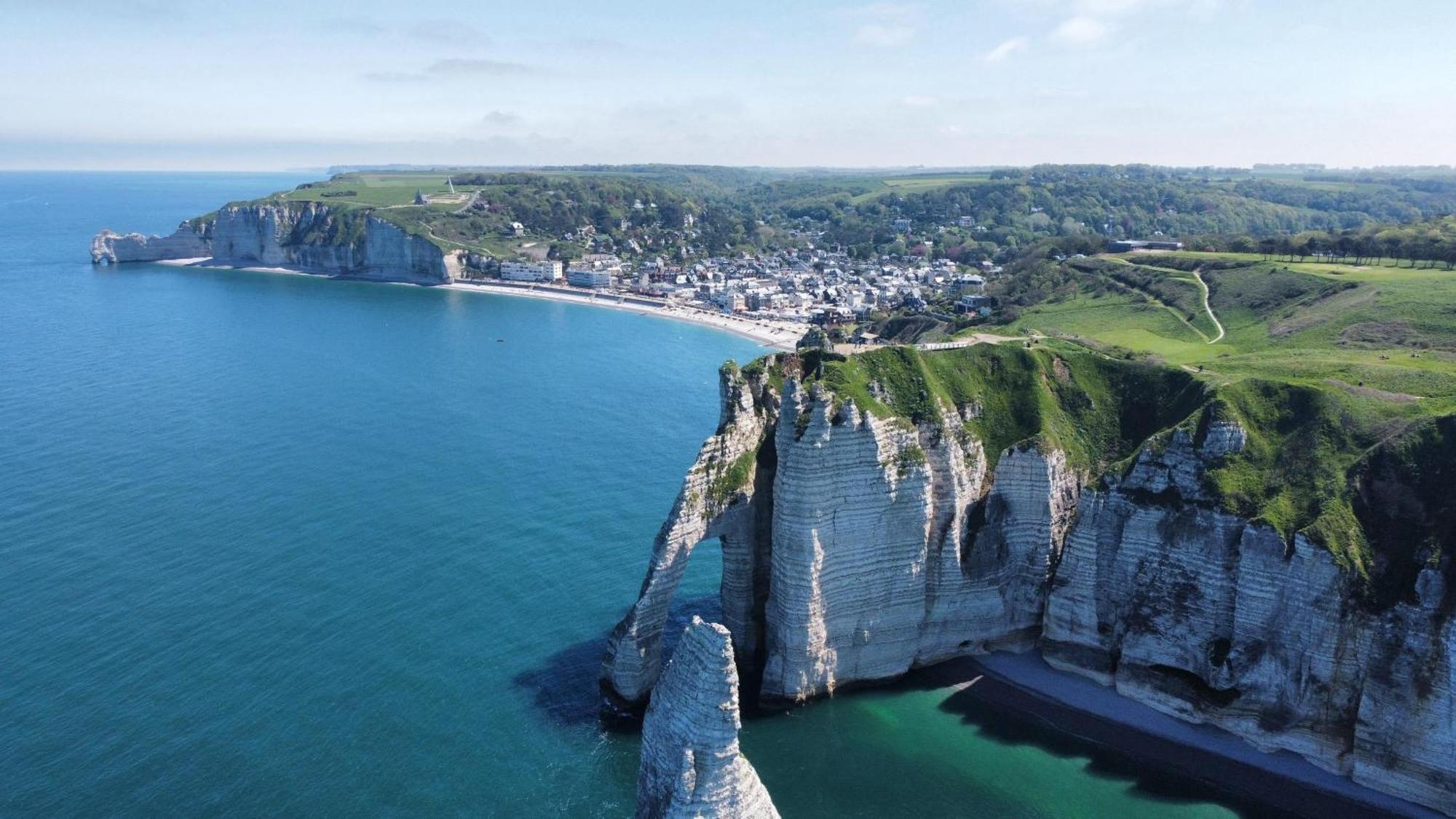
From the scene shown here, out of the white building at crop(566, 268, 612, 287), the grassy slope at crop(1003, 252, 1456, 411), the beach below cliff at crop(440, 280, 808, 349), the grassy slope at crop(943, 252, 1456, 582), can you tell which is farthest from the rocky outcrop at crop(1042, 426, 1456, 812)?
the white building at crop(566, 268, 612, 287)

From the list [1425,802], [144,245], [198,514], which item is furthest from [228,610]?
[144,245]

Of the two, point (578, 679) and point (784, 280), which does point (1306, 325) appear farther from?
point (784, 280)

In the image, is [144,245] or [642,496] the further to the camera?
[144,245]

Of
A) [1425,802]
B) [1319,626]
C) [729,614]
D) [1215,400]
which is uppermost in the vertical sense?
[1215,400]

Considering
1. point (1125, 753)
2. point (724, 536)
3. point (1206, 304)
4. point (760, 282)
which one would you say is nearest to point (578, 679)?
point (724, 536)

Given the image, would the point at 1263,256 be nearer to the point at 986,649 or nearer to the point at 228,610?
the point at 986,649

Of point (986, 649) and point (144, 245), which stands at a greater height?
point (144, 245)

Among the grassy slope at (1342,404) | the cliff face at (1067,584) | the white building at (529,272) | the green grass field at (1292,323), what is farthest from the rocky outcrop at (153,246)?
the cliff face at (1067,584)
